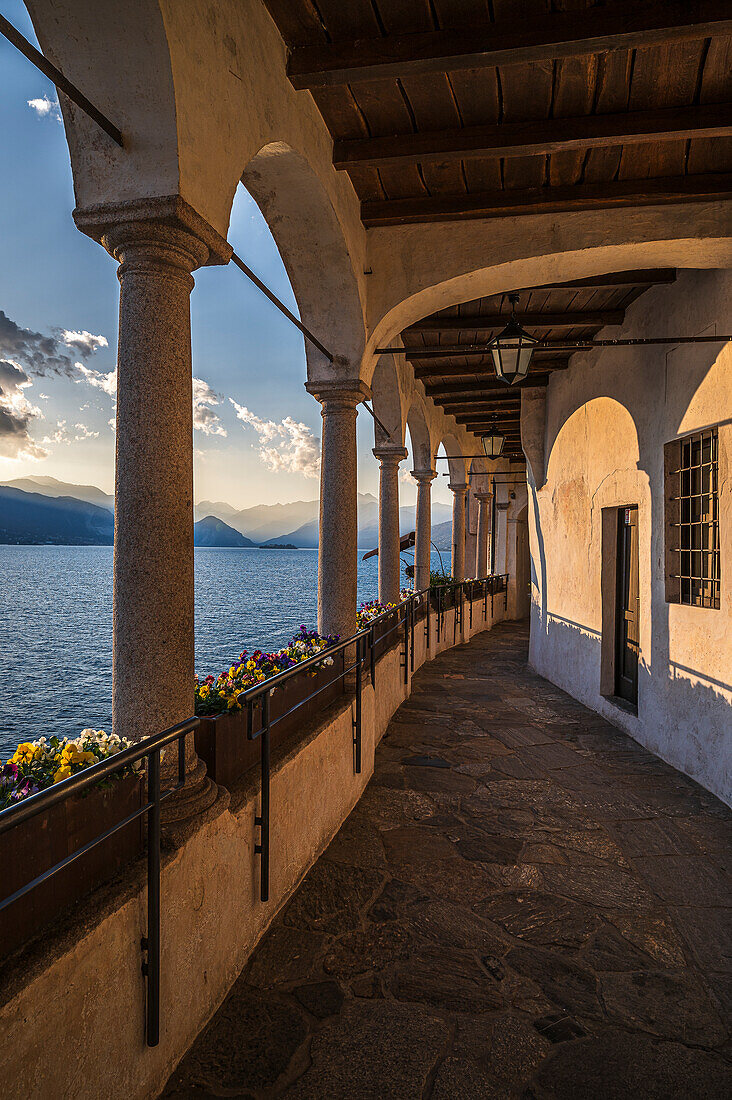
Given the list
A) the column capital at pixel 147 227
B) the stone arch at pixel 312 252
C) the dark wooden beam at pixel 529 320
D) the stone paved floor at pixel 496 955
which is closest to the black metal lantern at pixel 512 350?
the stone arch at pixel 312 252

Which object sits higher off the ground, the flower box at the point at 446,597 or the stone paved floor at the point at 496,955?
the flower box at the point at 446,597

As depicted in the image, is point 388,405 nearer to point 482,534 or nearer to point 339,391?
Result: point 339,391

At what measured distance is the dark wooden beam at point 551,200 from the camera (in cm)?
480

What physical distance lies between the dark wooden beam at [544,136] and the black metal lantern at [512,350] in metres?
1.40

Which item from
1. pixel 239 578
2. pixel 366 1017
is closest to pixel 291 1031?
pixel 366 1017

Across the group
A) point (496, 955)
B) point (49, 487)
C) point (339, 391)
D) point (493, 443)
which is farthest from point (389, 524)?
point (49, 487)

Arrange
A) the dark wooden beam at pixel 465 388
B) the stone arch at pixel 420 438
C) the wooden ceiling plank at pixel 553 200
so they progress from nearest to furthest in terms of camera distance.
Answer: the wooden ceiling plank at pixel 553 200, the stone arch at pixel 420 438, the dark wooden beam at pixel 465 388

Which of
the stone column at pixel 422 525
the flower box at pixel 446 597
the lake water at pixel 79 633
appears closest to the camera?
the flower box at pixel 446 597

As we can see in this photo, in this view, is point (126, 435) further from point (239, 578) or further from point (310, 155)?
point (239, 578)

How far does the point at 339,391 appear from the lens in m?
5.72

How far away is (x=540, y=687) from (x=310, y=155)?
25.5 ft

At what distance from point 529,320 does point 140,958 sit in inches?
281

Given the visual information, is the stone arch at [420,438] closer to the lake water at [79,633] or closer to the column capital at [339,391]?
the column capital at [339,391]

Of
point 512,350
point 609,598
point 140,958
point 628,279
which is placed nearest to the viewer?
point 140,958
